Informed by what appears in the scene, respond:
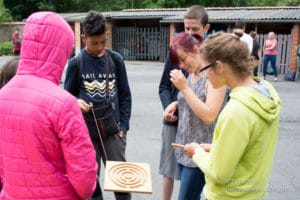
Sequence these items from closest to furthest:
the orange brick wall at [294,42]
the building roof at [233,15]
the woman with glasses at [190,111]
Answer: the woman with glasses at [190,111] < the orange brick wall at [294,42] < the building roof at [233,15]

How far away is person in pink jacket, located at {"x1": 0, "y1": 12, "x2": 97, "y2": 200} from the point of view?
1808 mm

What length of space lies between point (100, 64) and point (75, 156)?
137cm

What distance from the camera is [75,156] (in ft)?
6.15

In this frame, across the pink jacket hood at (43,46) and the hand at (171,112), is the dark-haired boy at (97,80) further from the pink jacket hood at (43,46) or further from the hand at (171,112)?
the pink jacket hood at (43,46)

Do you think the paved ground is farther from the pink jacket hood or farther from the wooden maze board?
the pink jacket hood

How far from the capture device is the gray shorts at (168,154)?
3235 mm

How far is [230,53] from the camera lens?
1.91 meters

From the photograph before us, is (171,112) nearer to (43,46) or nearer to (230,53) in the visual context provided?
(230,53)

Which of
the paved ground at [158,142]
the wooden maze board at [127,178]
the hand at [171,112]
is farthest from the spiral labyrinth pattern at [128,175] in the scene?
the paved ground at [158,142]

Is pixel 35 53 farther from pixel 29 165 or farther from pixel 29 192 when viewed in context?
pixel 29 192

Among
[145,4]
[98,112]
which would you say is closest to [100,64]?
[98,112]

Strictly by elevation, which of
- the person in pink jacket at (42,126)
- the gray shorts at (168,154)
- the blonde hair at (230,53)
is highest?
the blonde hair at (230,53)

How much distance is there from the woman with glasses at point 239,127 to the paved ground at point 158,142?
175 cm

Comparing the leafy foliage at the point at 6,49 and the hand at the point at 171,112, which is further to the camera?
the leafy foliage at the point at 6,49
